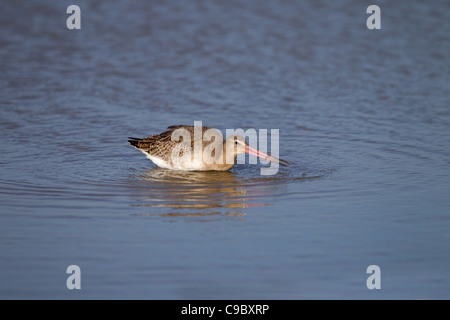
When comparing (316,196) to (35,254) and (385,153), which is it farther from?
(35,254)

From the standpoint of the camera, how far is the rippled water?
21.5 feet

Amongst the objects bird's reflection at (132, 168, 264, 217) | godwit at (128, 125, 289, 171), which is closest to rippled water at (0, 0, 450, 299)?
bird's reflection at (132, 168, 264, 217)

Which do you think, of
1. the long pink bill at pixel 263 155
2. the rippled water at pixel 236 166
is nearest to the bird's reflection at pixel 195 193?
the rippled water at pixel 236 166

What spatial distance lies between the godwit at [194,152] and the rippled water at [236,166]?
0.49 ft

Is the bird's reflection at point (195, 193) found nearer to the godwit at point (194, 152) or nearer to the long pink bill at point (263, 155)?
the godwit at point (194, 152)

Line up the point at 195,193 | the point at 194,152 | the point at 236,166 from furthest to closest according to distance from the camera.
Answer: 1. the point at 236,166
2. the point at 194,152
3. the point at 195,193

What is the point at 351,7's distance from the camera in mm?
19406

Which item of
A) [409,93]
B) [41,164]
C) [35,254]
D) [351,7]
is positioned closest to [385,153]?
[409,93]

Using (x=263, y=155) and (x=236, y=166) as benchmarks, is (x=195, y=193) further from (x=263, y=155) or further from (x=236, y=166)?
(x=236, y=166)

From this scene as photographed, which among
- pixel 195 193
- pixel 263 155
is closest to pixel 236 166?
pixel 263 155

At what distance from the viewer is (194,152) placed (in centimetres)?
1014

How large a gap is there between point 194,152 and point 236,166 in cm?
77

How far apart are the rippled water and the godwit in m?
0.15

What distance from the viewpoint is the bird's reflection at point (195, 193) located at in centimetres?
823
